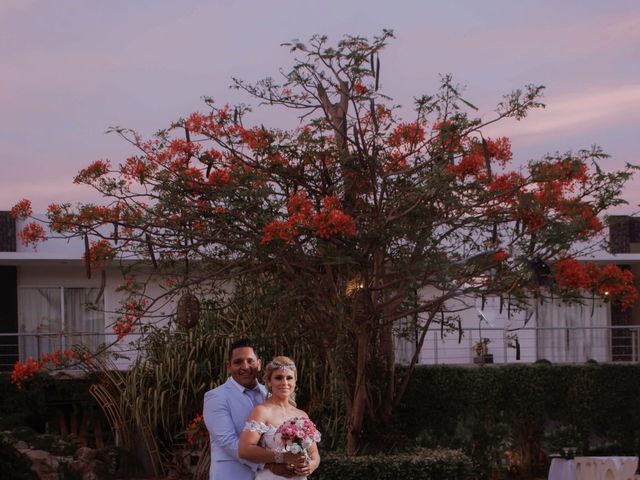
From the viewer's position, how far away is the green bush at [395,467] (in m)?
12.2

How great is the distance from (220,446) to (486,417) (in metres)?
9.66

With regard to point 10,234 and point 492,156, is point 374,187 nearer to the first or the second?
point 492,156

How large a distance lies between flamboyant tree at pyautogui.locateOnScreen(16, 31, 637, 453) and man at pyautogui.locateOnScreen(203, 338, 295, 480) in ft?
11.5

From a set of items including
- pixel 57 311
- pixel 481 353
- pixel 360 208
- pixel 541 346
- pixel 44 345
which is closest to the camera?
pixel 360 208

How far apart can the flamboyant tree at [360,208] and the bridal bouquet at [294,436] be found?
3960 millimetres

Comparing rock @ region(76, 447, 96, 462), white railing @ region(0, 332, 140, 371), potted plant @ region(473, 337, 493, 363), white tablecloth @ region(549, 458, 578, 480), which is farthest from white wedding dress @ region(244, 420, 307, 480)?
potted plant @ region(473, 337, 493, 363)

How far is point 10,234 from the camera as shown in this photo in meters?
22.5

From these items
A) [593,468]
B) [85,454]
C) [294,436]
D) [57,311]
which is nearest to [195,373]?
[85,454]

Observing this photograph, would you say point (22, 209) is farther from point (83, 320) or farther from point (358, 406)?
point (83, 320)

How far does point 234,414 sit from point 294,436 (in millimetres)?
488

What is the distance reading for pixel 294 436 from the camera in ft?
23.0

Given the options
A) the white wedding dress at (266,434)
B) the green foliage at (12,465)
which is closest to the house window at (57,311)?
the green foliage at (12,465)

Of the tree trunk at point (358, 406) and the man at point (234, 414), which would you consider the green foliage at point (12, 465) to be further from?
the man at point (234, 414)

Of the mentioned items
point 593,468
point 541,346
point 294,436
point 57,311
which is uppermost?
point 57,311
